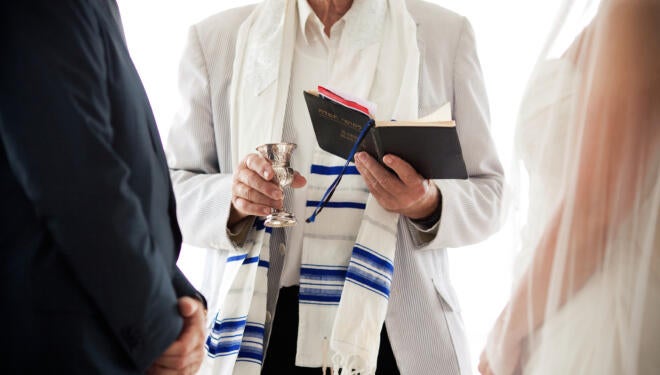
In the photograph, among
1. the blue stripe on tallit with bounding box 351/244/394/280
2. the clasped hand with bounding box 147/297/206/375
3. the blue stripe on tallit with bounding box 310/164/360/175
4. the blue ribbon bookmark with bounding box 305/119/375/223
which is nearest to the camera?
the clasped hand with bounding box 147/297/206/375

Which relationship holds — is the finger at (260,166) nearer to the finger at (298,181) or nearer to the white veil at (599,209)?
the finger at (298,181)

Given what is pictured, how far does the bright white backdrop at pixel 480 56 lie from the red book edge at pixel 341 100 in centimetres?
98

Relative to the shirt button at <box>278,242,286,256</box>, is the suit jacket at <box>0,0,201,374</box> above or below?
above

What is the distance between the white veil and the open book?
0.36 metres

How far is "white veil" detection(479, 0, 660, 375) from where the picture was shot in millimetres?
997

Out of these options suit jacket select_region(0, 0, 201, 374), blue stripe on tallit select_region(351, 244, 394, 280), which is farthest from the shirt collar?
suit jacket select_region(0, 0, 201, 374)

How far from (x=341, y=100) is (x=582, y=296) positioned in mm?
679

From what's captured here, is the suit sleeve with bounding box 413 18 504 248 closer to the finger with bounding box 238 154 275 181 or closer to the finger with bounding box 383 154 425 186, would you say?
the finger with bounding box 383 154 425 186

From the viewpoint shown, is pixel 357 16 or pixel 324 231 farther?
pixel 357 16

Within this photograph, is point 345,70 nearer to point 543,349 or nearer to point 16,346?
point 543,349

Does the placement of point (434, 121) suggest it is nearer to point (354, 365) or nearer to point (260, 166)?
point (260, 166)

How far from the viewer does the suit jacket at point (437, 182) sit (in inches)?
66.5

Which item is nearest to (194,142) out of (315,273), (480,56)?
(315,273)

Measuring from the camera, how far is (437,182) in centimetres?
174
